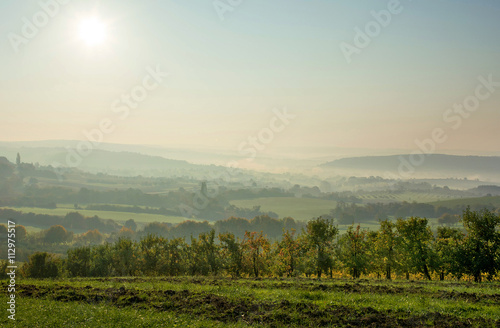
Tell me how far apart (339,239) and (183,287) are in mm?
36312

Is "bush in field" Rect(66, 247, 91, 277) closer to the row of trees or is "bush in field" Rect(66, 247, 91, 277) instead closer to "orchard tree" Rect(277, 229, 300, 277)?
the row of trees

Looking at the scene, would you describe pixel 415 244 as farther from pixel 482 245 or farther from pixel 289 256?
pixel 289 256

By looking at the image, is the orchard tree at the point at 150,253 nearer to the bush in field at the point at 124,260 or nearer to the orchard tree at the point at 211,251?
the bush in field at the point at 124,260

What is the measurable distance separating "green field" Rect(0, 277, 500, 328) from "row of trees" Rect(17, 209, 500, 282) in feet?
65.3

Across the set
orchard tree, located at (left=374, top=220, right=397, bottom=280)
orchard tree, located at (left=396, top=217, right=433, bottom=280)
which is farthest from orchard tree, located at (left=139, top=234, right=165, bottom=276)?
orchard tree, located at (left=396, top=217, right=433, bottom=280)

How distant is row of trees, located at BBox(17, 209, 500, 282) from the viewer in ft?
143

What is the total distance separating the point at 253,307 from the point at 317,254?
36.1 m

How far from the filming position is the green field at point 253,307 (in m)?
19.0

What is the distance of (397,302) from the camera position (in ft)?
73.8

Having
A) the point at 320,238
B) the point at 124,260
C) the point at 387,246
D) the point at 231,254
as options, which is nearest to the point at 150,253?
the point at 124,260

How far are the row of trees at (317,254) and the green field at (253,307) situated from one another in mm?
19889

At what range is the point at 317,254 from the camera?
55750 mm

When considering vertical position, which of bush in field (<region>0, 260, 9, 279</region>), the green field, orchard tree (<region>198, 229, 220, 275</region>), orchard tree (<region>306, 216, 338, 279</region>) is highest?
the green field

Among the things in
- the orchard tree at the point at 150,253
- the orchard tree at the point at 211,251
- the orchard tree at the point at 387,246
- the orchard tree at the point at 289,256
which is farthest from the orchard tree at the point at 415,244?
the orchard tree at the point at 150,253
